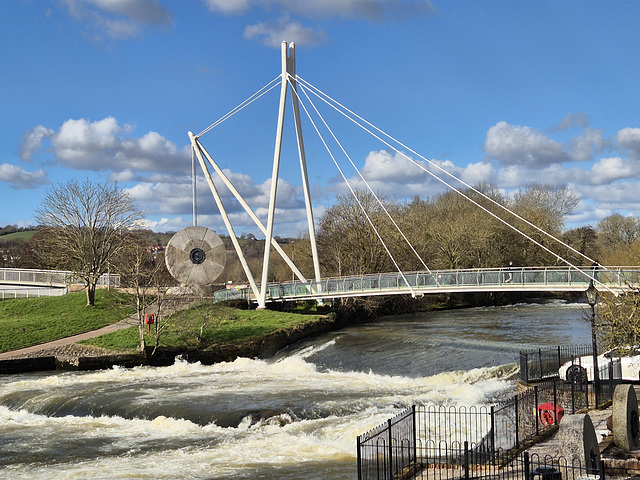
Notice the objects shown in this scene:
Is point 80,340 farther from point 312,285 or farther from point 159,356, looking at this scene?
point 312,285

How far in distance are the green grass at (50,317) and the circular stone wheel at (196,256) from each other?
469 cm

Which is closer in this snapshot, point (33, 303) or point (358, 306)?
point (33, 303)

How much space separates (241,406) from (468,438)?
747 centimetres

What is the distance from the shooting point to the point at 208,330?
32.8 m

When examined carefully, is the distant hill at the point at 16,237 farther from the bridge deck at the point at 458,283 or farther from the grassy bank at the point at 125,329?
the bridge deck at the point at 458,283

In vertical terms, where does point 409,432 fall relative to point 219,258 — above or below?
below

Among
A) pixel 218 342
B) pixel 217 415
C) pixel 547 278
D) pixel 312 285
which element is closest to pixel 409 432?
pixel 217 415

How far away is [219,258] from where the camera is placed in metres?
42.0

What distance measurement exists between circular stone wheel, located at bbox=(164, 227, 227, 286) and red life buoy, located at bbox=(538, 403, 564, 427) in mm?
29094

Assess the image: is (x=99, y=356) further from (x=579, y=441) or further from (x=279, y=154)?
(x=579, y=441)

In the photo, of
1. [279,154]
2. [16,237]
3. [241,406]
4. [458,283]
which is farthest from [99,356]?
[16,237]

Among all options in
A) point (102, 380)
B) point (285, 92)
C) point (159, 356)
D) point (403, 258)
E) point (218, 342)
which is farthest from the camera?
point (403, 258)

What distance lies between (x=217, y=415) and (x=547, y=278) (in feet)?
67.8

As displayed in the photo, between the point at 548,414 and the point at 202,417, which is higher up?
the point at 548,414
